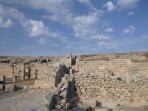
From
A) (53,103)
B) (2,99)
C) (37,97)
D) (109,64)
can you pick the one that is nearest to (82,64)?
(109,64)

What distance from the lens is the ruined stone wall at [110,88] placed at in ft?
33.9

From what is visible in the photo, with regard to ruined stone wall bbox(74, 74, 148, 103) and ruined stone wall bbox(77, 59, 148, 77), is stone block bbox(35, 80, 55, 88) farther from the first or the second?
ruined stone wall bbox(74, 74, 148, 103)

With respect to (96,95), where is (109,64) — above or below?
above

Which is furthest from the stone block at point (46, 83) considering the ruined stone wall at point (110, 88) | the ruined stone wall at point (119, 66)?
the ruined stone wall at point (110, 88)

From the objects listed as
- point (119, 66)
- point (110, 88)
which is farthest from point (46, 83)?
point (110, 88)

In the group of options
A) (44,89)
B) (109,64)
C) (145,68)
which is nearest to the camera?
(44,89)

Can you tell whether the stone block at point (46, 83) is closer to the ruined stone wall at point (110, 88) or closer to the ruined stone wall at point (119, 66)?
the ruined stone wall at point (119, 66)

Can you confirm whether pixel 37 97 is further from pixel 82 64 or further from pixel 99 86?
pixel 82 64

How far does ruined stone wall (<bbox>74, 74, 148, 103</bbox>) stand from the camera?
33.9 ft

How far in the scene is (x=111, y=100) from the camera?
1034 centimetres

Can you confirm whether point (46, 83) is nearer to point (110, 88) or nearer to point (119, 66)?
point (119, 66)

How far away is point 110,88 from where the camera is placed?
10461 millimetres

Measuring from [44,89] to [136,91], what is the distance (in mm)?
10863

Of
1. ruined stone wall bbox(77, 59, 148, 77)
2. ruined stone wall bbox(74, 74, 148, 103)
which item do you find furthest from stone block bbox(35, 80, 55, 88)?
ruined stone wall bbox(74, 74, 148, 103)
